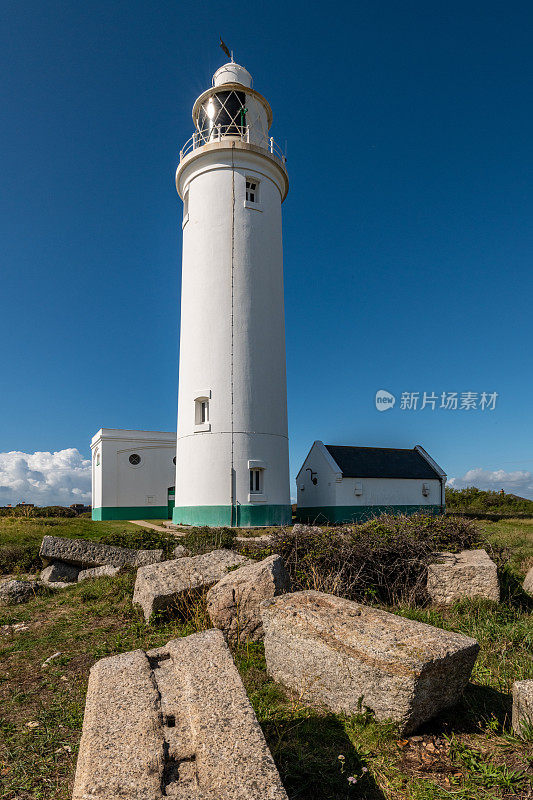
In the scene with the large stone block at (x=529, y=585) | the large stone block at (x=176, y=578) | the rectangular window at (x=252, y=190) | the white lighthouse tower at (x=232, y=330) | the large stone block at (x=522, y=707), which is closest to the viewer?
the large stone block at (x=522, y=707)

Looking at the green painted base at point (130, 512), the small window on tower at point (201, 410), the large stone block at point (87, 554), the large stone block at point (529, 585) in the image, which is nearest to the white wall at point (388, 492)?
the small window on tower at point (201, 410)

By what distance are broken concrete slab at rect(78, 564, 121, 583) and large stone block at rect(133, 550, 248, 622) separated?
9.22 ft

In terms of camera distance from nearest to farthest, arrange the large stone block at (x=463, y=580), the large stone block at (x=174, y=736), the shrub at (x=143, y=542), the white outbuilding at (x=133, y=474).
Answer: the large stone block at (x=174, y=736) < the large stone block at (x=463, y=580) < the shrub at (x=143, y=542) < the white outbuilding at (x=133, y=474)

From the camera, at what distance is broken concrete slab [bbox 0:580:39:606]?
8.83m

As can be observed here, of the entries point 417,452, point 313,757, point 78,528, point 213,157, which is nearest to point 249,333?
point 213,157

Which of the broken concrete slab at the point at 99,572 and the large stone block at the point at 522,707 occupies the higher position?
the large stone block at the point at 522,707

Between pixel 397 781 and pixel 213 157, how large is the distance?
22307mm

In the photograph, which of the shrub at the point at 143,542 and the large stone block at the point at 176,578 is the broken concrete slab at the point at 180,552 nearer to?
the shrub at the point at 143,542

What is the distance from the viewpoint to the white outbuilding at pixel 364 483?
23484mm

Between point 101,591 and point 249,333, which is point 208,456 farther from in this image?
point 101,591

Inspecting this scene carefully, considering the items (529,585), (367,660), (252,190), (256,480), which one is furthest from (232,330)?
(367,660)

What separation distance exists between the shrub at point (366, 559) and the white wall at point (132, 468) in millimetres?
22248

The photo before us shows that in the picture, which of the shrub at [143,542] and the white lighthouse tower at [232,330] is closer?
the shrub at [143,542]

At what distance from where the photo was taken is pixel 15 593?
8.96 metres
